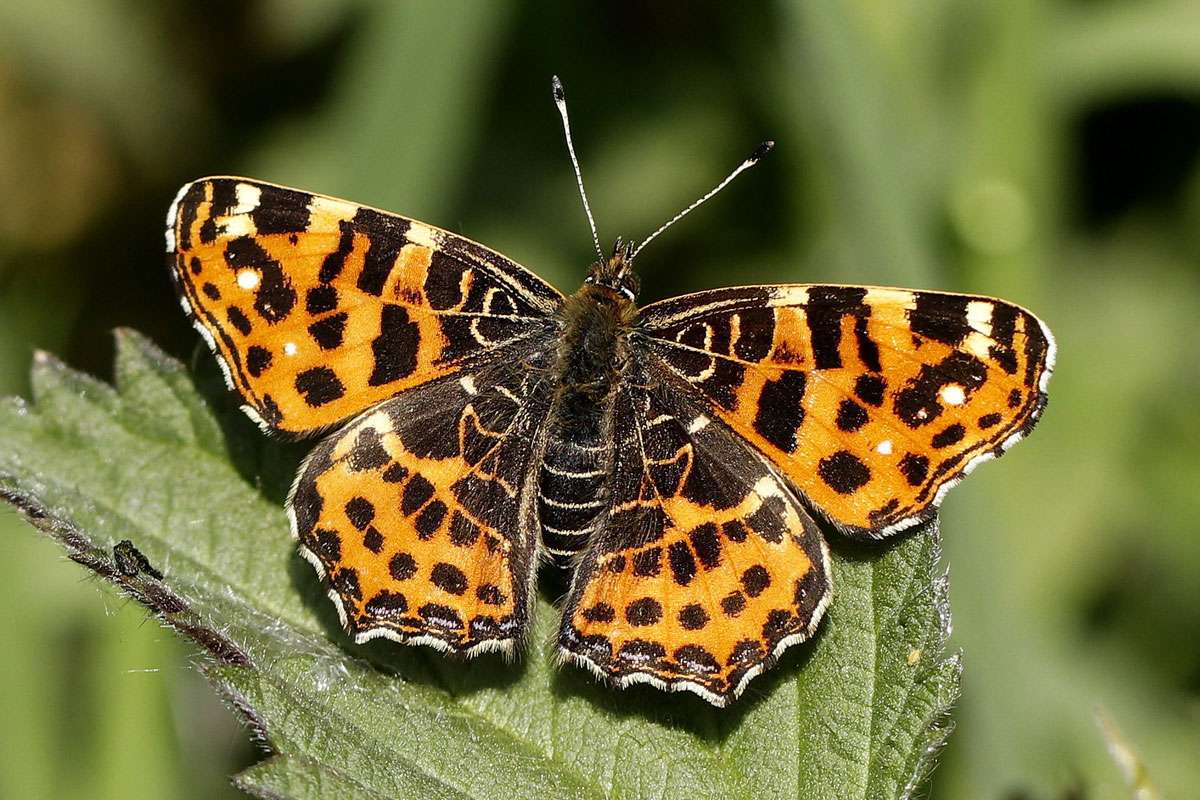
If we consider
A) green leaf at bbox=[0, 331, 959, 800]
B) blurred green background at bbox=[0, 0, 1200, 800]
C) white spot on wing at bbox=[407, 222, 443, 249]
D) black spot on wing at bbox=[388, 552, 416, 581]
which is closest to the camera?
green leaf at bbox=[0, 331, 959, 800]

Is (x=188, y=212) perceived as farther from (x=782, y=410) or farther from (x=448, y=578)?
(x=782, y=410)

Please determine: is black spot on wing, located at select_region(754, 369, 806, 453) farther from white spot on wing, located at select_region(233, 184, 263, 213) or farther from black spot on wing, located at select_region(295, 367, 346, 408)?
white spot on wing, located at select_region(233, 184, 263, 213)

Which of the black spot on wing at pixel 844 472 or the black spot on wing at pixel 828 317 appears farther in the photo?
the black spot on wing at pixel 828 317

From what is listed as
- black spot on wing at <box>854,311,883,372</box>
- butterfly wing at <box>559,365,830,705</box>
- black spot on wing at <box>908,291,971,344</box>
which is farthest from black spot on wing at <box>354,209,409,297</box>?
black spot on wing at <box>908,291,971,344</box>

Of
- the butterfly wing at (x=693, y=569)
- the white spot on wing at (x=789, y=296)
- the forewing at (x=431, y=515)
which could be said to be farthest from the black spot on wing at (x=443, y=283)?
the white spot on wing at (x=789, y=296)

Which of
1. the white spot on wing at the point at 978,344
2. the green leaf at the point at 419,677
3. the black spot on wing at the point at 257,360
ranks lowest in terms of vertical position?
the green leaf at the point at 419,677

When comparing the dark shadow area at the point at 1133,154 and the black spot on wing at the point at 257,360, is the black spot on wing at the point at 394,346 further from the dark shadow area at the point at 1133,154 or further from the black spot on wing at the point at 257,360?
the dark shadow area at the point at 1133,154
